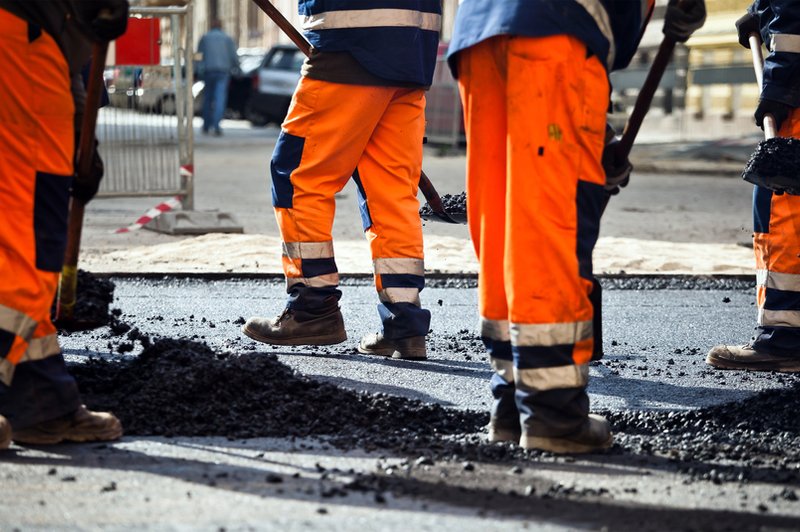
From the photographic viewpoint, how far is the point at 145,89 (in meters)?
10.2

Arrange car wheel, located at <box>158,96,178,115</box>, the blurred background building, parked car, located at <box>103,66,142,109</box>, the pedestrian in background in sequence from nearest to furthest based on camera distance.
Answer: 1. parked car, located at <box>103,66,142,109</box>
2. car wheel, located at <box>158,96,178,115</box>
3. the blurred background building
4. the pedestrian in background

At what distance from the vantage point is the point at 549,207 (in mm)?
3859

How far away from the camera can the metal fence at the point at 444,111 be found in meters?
19.0

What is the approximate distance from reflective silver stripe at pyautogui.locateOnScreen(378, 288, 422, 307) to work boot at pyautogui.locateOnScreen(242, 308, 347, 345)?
274 millimetres

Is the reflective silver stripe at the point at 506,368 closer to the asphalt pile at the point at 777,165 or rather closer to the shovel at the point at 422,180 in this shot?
the asphalt pile at the point at 777,165

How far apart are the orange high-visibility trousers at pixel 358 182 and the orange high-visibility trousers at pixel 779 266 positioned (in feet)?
4.54

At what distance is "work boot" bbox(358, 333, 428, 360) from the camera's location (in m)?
5.61

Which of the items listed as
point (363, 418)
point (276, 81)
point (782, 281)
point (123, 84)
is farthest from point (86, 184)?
point (276, 81)

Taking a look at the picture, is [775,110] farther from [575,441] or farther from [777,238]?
[575,441]

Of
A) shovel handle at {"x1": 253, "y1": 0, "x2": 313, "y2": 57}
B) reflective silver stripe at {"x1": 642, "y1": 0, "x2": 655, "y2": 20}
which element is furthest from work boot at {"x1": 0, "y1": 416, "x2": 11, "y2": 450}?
shovel handle at {"x1": 253, "y1": 0, "x2": 313, "y2": 57}

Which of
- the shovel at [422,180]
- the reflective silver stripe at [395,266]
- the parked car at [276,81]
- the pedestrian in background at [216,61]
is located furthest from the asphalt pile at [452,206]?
the parked car at [276,81]

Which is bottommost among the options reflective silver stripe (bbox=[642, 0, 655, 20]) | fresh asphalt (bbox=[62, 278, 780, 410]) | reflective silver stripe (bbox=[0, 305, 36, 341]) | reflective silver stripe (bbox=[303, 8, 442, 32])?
fresh asphalt (bbox=[62, 278, 780, 410])

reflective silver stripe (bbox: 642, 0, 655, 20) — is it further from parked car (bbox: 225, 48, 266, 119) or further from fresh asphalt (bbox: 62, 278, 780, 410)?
parked car (bbox: 225, 48, 266, 119)

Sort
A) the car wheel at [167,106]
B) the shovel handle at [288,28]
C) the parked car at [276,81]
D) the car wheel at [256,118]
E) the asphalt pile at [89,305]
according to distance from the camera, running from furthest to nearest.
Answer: the car wheel at [256,118], the parked car at [276,81], the car wheel at [167,106], the shovel handle at [288,28], the asphalt pile at [89,305]
